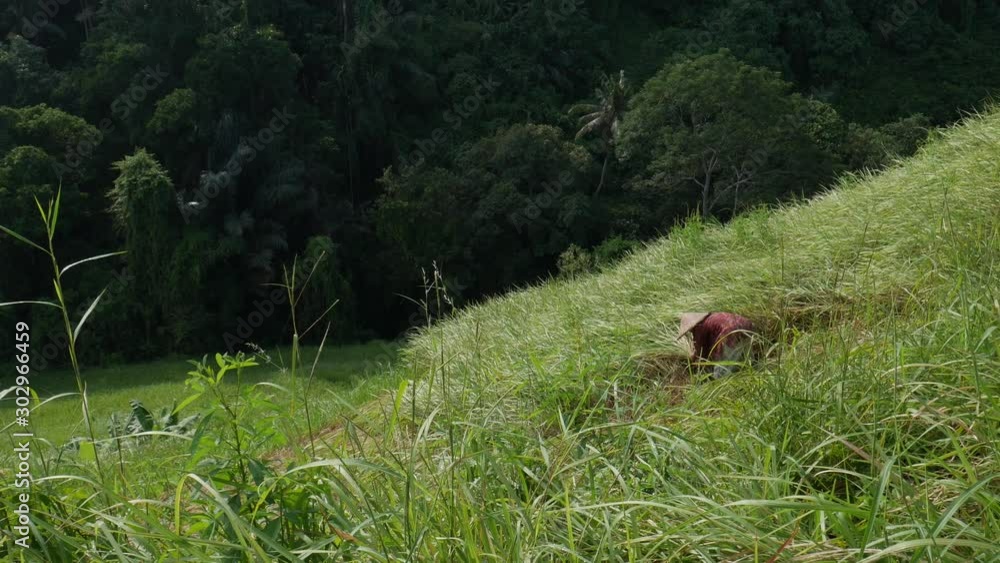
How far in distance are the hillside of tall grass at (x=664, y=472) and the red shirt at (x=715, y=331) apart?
5.9 inches

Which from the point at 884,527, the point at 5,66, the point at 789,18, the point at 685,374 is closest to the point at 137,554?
the point at 884,527

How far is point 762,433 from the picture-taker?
1998 millimetres

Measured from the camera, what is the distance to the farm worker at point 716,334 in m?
2.96

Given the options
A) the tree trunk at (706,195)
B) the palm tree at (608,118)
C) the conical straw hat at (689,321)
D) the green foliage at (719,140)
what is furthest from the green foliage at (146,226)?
the conical straw hat at (689,321)

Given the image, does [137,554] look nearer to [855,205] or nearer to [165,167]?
[855,205]

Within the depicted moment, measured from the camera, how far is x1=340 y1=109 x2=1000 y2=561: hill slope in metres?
1.54

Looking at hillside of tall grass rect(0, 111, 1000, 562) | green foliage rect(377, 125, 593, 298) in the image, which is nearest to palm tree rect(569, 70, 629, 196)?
green foliage rect(377, 125, 593, 298)

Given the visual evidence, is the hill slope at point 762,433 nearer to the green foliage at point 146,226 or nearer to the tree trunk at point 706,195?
the green foliage at point 146,226

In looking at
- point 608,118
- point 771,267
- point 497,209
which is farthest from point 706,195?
point 771,267

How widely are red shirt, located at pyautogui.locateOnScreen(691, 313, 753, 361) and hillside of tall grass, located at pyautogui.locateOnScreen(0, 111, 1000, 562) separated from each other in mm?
150

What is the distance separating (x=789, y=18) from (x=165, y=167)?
24.1 metres

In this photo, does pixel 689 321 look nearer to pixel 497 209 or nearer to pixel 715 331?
pixel 715 331

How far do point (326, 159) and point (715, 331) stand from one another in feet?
76.6

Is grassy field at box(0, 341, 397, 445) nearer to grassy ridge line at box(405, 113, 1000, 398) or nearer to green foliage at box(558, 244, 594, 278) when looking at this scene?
green foliage at box(558, 244, 594, 278)
